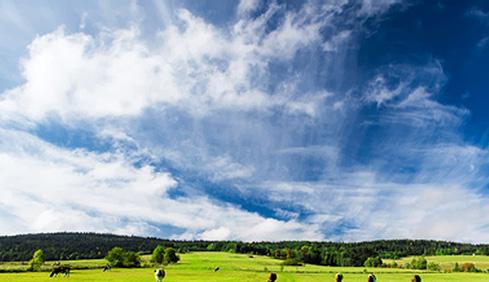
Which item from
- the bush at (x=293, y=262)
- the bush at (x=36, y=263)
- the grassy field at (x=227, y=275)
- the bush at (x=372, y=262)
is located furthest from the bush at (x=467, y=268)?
the bush at (x=36, y=263)

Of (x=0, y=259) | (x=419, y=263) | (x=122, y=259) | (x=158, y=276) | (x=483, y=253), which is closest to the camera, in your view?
(x=158, y=276)

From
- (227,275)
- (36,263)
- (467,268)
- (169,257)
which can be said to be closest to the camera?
(227,275)

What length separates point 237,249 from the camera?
197 meters

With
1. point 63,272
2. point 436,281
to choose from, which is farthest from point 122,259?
point 436,281

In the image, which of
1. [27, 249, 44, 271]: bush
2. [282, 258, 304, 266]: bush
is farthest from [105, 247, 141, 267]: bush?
[282, 258, 304, 266]: bush

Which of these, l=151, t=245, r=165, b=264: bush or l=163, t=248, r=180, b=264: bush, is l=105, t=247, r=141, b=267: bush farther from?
l=163, t=248, r=180, b=264: bush

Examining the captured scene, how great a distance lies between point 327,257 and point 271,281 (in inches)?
5150

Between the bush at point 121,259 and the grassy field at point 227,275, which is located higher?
the bush at point 121,259

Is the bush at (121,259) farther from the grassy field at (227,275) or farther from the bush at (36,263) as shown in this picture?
the grassy field at (227,275)

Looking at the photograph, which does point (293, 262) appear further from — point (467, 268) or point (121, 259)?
point (121, 259)

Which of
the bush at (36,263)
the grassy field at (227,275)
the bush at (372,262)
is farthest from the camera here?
the bush at (372,262)

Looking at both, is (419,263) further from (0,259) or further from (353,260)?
(0,259)

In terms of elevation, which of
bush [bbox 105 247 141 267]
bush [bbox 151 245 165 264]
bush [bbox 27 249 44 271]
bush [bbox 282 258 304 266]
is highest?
bush [bbox 282 258 304 266]

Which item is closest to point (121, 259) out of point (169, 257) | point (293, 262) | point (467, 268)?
point (169, 257)
